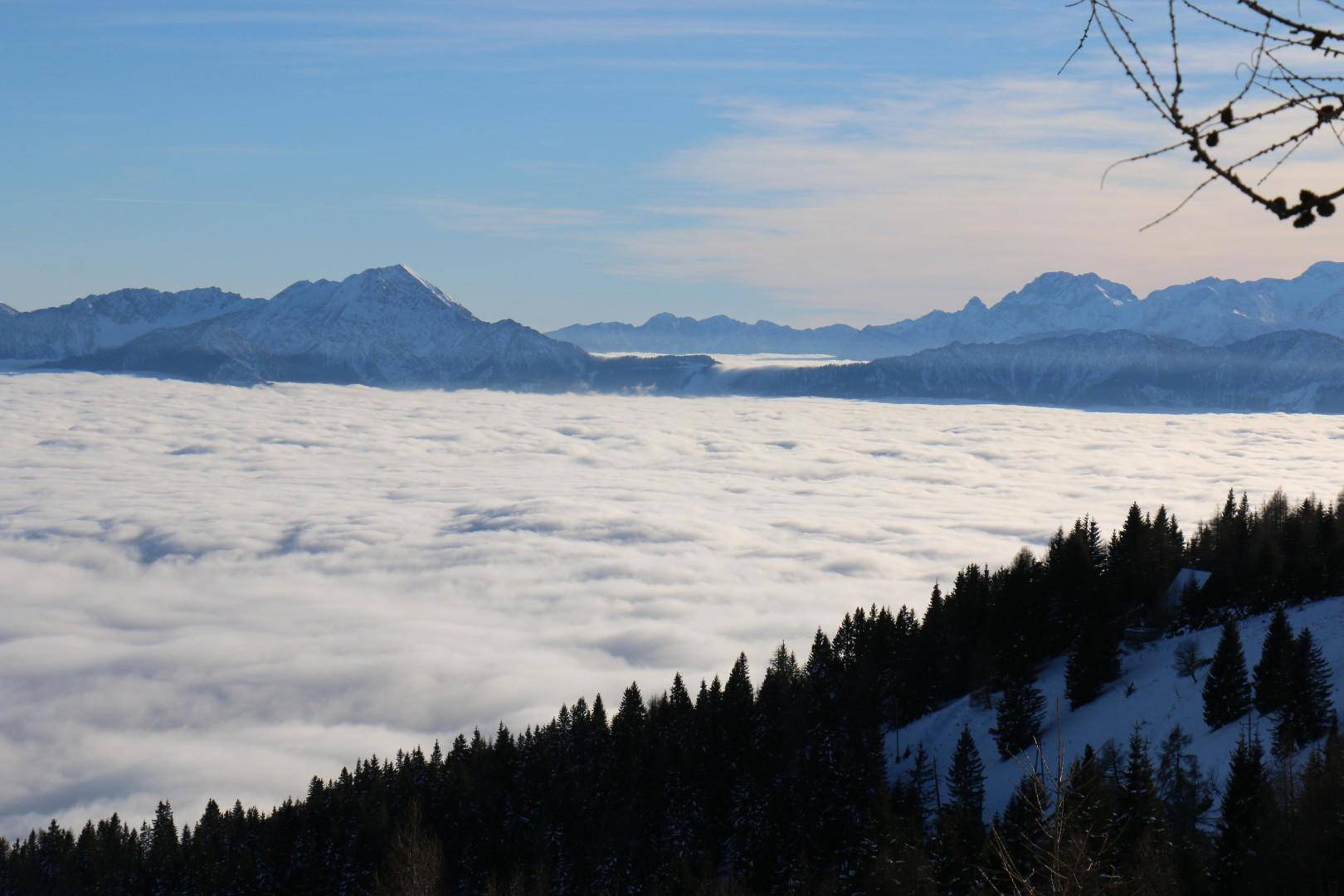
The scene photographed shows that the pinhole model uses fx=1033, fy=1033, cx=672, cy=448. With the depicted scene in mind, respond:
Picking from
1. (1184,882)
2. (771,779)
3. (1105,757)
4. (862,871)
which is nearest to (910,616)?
(771,779)

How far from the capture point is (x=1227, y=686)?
63438mm

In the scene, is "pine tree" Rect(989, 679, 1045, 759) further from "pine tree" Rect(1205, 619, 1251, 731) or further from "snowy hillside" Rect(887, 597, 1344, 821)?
"pine tree" Rect(1205, 619, 1251, 731)

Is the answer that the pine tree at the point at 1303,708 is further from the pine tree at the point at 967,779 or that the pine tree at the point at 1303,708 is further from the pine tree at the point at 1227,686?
the pine tree at the point at 967,779

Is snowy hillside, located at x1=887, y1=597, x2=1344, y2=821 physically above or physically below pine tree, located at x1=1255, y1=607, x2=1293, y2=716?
below

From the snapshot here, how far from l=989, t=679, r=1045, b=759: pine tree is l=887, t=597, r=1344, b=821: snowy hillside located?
5.21 feet

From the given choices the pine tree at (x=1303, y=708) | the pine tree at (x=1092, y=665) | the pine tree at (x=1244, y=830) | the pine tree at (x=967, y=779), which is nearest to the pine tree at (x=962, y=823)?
the pine tree at (x=967, y=779)

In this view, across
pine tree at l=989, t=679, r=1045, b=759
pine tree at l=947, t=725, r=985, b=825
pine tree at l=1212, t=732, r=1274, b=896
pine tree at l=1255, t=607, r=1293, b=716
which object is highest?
pine tree at l=1255, t=607, r=1293, b=716

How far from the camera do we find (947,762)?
76.0 meters

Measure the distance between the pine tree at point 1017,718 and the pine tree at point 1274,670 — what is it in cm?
1361

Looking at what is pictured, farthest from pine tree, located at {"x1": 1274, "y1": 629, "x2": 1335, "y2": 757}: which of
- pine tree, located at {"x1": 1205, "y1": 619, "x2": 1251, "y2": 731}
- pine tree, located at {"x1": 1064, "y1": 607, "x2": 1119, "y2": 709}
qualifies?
pine tree, located at {"x1": 1064, "y1": 607, "x2": 1119, "y2": 709}

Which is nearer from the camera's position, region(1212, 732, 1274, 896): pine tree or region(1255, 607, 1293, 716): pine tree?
region(1212, 732, 1274, 896): pine tree

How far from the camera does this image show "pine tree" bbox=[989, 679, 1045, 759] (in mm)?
70375

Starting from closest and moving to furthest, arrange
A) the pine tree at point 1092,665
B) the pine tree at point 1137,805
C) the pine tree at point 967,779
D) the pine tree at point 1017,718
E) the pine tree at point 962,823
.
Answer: the pine tree at point 1137,805 → the pine tree at point 962,823 → the pine tree at point 967,779 → the pine tree at point 1017,718 → the pine tree at point 1092,665

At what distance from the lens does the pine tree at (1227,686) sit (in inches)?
2474
